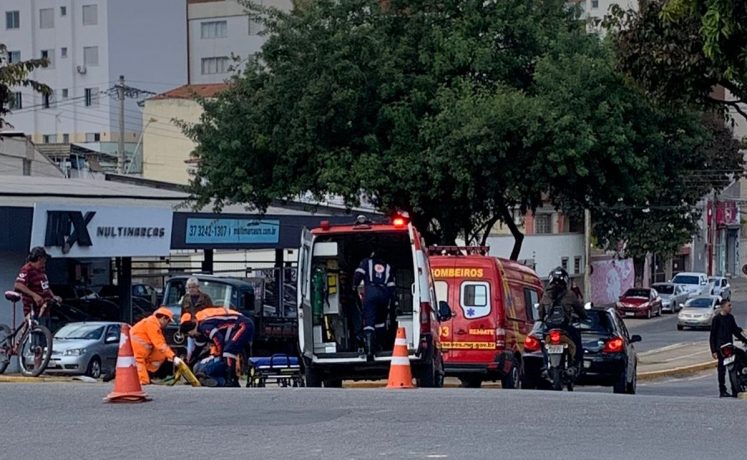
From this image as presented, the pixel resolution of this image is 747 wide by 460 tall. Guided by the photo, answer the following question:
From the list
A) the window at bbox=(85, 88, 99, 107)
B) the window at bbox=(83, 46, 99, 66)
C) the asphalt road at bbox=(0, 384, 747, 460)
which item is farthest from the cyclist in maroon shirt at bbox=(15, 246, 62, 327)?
the window at bbox=(83, 46, 99, 66)

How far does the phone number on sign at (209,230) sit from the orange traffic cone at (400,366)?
18493mm

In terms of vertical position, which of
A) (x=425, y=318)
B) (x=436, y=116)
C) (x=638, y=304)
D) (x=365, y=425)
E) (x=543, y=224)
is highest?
(x=436, y=116)

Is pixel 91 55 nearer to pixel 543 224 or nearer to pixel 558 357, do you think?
pixel 543 224

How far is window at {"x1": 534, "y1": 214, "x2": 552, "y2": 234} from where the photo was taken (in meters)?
71.6

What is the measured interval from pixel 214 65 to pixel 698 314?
4808 centimetres

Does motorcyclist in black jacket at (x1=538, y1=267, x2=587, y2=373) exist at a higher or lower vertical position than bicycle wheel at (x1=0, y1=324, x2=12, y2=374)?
higher

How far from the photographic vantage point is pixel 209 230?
35750 mm

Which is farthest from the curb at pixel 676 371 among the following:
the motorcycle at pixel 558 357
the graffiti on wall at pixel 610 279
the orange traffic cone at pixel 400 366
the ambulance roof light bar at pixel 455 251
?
the graffiti on wall at pixel 610 279

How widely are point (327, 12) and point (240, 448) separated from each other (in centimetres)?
2095

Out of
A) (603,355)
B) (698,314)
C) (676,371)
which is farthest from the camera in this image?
(698,314)

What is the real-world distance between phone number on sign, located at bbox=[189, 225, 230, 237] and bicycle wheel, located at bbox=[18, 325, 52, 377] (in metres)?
14.7

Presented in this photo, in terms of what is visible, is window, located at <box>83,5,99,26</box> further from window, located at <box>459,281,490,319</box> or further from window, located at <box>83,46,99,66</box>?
window, located at <box>459,281,490,319</box>

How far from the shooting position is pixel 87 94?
306 ft

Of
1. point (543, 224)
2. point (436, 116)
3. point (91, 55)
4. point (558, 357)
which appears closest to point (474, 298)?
point (558, 357)
